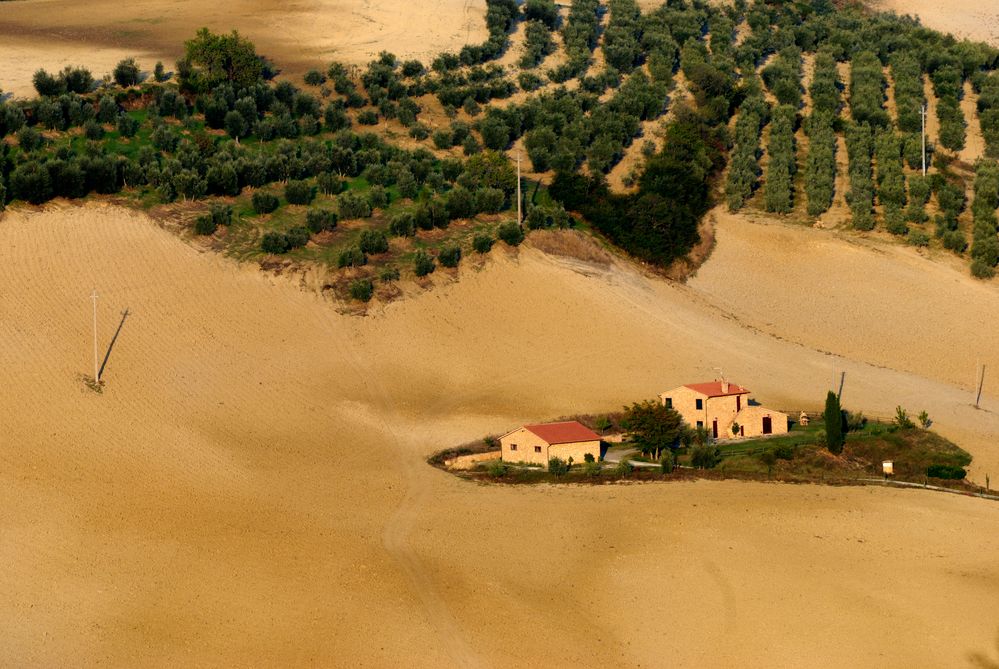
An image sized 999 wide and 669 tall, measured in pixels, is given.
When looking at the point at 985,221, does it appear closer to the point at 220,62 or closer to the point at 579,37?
the point at 579,37

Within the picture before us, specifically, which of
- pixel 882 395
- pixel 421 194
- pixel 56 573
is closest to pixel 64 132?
pixel 421 194

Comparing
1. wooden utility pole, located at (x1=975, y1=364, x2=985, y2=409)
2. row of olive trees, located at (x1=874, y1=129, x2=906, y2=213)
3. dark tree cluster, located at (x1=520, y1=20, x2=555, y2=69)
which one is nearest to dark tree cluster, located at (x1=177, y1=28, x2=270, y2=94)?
dark tree cluster, located at (x1=520, y1=20, x2=555, y2=69)

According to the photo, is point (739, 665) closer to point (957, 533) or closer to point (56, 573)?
point (957, 533)

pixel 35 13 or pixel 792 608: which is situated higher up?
pixel 35 13

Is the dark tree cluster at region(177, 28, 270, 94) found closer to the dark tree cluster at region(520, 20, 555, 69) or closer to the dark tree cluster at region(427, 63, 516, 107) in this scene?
the dark tree cluster at region(427, 63, 516, 107)

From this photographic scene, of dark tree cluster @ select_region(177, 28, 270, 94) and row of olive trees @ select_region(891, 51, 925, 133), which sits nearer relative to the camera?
dark tree cluster @ select_region(177, 28, 270, 94)

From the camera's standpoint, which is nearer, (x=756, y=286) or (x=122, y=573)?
(x=122, y=573)

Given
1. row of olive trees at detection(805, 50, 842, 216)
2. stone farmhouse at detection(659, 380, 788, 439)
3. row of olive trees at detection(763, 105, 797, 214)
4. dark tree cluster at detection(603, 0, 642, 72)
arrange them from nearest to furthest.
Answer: stone farmhouse at detection(659, 380, 788, 439) → row of olive trees at detection(763, 105, 797, 214) → row of olive trees at detection(805, 50, 842, 216) → dark tree cluster at detection(603, 0, 642, 72)
